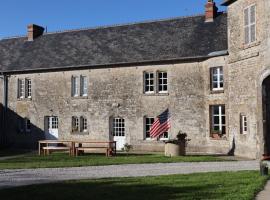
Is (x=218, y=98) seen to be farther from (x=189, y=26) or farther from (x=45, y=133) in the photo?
(x=45, y=133)

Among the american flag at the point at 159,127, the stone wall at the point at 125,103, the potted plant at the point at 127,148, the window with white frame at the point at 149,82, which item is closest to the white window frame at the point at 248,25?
the stone wall at the point at 125,103

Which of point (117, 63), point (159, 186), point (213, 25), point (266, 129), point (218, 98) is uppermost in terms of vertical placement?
point (213, 25)

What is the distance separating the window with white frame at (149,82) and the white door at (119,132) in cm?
245

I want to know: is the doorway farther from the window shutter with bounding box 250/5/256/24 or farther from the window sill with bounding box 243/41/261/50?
the window shutter with bounding box 250/5/256/24

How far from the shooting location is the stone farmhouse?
68.0ft

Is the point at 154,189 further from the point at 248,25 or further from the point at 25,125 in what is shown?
the point at 25,125

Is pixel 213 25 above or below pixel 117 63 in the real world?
above

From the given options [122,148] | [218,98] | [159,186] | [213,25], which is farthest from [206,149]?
[159,186]

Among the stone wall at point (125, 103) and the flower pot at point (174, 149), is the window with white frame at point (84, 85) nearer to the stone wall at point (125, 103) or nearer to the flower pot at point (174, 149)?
the stone wall at point (125, 103)

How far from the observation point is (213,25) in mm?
26312

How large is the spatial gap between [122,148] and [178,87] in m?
5.09

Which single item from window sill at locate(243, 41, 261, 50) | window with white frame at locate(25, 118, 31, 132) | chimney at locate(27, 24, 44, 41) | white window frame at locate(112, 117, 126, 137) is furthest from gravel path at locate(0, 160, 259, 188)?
chimney at locate(27, 24, 44, 41)

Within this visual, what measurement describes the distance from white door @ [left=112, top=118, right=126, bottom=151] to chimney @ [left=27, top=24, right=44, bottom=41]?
Result: 10.8 m

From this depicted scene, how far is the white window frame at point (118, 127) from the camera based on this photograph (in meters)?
27.1
